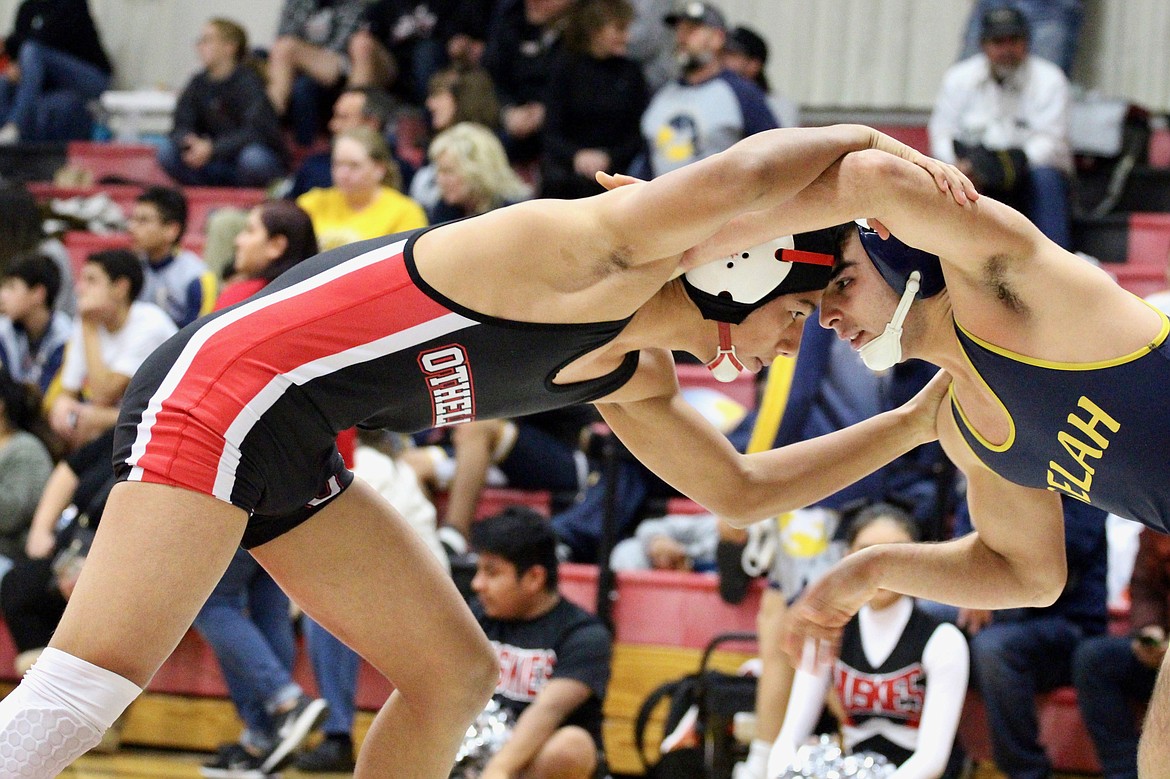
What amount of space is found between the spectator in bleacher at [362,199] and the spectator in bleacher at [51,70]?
13.5ft

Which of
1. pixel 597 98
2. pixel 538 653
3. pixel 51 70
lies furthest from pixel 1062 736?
pixel 51 70

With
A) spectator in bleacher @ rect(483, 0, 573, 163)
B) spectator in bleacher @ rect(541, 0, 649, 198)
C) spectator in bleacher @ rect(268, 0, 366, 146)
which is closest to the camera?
spectator in bleacher @ rect(541, 0, 649, 198)

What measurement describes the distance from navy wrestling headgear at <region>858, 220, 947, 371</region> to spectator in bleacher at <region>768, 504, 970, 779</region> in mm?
1609

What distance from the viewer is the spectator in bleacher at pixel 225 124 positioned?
9.23m

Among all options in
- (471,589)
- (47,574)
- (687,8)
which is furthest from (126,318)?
(687,8)

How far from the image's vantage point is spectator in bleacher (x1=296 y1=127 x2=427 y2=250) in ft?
23.1

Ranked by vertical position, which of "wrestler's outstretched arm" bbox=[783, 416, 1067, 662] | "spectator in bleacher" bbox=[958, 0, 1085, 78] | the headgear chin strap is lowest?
"wrestler's outstretched arm" bbox=[783, 416, 1067, 662]

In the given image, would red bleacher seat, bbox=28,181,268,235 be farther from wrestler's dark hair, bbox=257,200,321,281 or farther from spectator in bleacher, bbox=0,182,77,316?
wrestler's dark hair, bbox=257,200,321,281

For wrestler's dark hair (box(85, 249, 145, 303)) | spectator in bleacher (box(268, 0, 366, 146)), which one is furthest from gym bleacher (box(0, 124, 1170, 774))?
spectator in bleacher (box(268, 0, 366, 146))

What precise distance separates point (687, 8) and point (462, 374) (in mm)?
4762

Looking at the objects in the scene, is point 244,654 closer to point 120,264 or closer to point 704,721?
point 704,721

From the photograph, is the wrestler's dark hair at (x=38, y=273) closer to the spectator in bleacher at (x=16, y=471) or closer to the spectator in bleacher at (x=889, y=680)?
the spectator in bleacher at (x=16, y=471)

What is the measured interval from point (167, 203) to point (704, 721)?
13.1 feet

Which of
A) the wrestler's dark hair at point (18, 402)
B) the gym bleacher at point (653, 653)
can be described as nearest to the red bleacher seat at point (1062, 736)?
the gym bleacher at point (653, 653)
